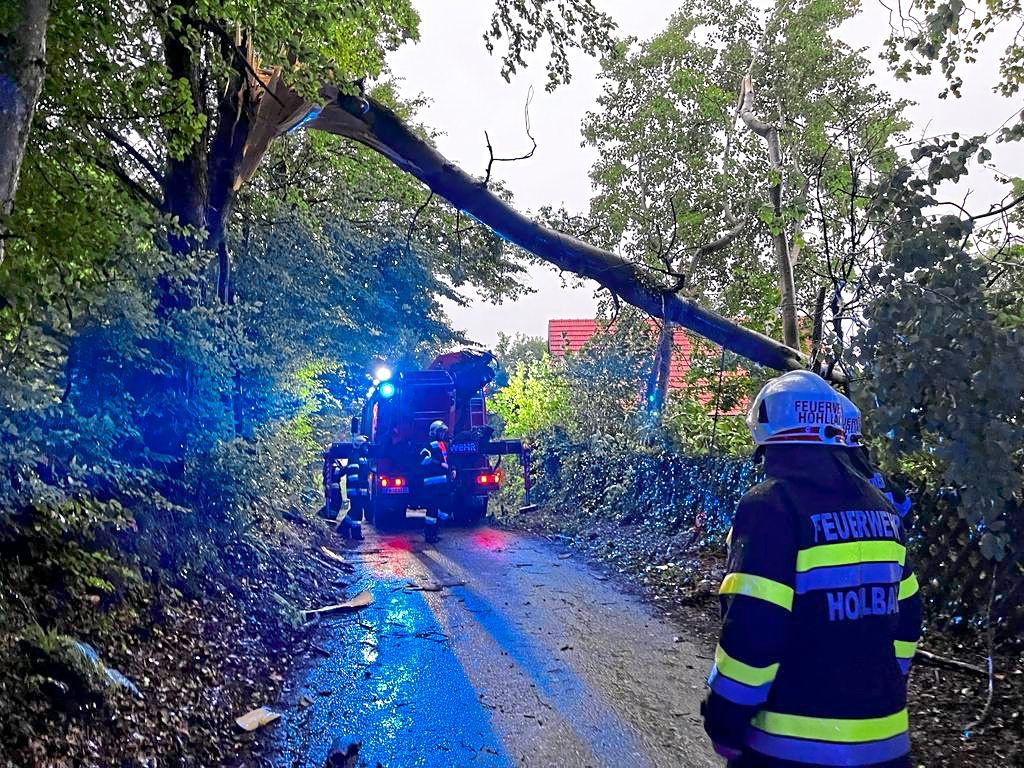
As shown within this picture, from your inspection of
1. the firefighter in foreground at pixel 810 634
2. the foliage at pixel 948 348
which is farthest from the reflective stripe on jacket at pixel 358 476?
the firefighter in foreground at pixel 810 634

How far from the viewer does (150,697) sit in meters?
3.72

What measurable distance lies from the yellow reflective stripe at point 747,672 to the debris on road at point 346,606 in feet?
16.8

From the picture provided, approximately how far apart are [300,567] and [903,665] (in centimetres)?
643

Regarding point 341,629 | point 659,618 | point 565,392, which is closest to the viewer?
point 341,629

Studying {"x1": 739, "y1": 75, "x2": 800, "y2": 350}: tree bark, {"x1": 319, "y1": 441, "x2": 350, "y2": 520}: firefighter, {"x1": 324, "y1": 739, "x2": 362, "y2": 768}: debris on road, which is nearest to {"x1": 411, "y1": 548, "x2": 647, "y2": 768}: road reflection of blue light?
{"x1": 324, "y1": 739, "x2": 362, "y2": 768}: debris on road

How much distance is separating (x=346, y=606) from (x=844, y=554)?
224 inches

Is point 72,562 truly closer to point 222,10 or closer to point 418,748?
point 418,748

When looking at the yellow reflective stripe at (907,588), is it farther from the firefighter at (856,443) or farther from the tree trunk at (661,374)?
the tree trunk at (661,374)

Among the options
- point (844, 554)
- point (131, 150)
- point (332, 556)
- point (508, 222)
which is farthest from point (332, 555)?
point (844, 554)

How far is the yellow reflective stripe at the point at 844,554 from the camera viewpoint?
1.91m

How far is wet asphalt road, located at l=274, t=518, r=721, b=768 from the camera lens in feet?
12.3

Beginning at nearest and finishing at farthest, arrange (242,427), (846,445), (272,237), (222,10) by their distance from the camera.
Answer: (846,445) < (222,10) < (242,427) < (272,237)

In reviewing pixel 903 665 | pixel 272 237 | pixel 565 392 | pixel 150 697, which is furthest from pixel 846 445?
pixel 565 392

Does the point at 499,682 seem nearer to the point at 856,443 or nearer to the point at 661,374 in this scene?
the point at 856,443
